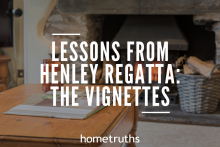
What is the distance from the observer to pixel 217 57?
2436mm

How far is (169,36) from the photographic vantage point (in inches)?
102

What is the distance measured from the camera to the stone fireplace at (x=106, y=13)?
237cm

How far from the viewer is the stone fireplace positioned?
7.76 feet

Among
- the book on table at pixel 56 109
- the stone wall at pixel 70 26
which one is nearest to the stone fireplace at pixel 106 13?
the stone wall at pixel 70 26

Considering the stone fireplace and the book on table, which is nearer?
the book on table

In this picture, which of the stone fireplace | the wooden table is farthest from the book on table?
the stone fireplace

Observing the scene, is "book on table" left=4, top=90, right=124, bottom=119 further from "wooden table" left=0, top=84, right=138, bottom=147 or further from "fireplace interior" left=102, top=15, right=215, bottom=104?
"fireplace interior" left=102, top=15, right=215, bottom=104

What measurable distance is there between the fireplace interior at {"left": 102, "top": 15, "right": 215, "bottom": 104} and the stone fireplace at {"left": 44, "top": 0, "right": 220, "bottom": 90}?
1.6 inches

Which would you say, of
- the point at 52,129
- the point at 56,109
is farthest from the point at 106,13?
the point at 52,129

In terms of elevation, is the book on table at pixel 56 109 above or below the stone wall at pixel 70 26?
below

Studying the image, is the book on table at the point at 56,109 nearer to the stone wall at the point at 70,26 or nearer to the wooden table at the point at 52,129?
the wooden table at the point at 52,129

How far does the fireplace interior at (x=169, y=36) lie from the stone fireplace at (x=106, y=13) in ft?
0.13

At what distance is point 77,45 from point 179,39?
3.29 ft

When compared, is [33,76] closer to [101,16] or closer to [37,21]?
[37,21]
